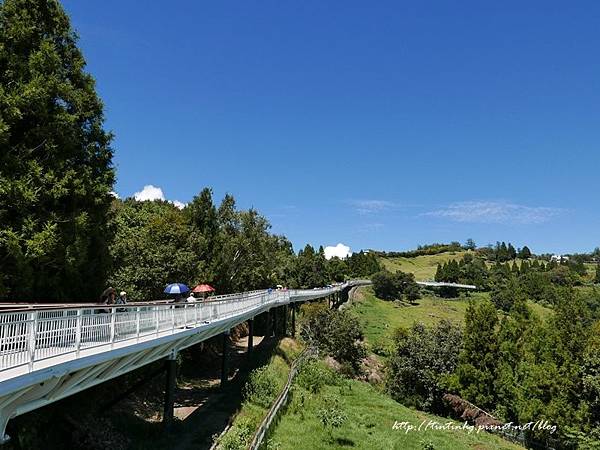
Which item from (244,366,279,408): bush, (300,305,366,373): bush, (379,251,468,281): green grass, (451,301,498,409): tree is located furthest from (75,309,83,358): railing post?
(379,251,468,281): green grass

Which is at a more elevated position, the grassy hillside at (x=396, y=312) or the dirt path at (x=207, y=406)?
the grassy hillside at (x=396, y=312)

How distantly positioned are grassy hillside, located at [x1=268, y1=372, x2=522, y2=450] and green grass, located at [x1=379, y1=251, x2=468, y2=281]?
12263 centimetres

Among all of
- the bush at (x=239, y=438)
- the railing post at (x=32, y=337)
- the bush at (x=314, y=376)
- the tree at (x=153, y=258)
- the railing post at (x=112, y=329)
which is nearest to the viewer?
the railing post at (x=32, y=337)

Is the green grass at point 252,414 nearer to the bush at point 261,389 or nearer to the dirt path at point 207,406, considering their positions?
the bush at point 261,389

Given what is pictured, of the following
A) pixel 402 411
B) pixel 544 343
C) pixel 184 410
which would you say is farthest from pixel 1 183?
pixel 544 343

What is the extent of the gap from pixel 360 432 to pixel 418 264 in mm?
164255

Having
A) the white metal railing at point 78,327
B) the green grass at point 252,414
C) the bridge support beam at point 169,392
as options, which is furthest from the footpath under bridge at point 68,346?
the green grass at point 252,414

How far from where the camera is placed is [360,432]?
959 inches

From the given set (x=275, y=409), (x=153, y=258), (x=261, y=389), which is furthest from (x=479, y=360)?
(x=153, y=258)

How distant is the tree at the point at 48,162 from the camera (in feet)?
49.2

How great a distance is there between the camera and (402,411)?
3234 cm

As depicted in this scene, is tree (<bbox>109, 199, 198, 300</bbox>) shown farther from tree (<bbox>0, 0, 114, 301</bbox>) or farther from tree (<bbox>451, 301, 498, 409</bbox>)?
tree (<bbox>451, 301, 498, 409</bbox>)

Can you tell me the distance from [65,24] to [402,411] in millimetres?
28041

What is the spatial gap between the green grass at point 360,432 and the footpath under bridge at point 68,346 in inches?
272
